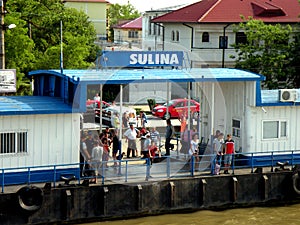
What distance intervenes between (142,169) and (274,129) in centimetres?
483

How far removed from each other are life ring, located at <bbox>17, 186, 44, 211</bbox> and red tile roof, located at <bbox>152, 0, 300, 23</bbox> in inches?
1148

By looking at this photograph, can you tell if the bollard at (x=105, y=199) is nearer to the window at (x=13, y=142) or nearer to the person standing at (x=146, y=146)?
the person standing at (x=146, y=146)

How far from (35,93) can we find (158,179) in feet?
20.3

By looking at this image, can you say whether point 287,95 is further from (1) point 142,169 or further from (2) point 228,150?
(1) point 142,169

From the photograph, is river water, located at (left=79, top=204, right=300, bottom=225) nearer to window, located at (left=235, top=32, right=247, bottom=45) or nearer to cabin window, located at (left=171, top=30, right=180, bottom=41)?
window, located at (left=235, top=32, right=247, bottom=45)

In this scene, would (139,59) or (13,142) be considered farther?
(139,59)

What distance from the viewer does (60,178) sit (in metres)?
21.1

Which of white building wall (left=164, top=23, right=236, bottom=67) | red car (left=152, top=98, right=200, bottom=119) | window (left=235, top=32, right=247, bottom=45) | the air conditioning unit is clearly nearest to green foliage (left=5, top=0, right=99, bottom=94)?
red car (left=152, top=98, right=200, bottom=119)

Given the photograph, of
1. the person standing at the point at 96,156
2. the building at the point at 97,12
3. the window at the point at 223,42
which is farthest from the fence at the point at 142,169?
the building at the point at 97,12

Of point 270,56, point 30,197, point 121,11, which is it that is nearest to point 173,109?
point 270,56

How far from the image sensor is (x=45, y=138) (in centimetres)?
2091

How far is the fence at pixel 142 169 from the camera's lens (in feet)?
67.7

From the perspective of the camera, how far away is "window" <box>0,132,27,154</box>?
67.1 ft

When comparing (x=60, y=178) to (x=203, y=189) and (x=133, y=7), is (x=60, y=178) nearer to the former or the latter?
(x=203, y=189)
